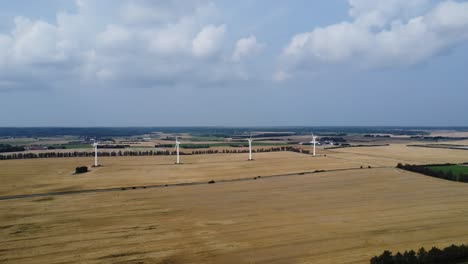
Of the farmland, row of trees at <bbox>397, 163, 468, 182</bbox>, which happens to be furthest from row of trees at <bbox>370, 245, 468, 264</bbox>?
row of trees at <bbox>397, 163, 468, 182</bbox>

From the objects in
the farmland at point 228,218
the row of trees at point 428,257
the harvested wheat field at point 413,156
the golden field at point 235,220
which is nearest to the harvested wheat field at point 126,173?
the farmland at point 228,218

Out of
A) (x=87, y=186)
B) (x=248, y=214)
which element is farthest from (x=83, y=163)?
(x=248, y=214)

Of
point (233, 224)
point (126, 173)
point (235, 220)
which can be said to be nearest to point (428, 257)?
point (233, 224)

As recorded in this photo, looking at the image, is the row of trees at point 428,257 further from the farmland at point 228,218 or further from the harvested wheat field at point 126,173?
the harvested wheat field at point 126,173

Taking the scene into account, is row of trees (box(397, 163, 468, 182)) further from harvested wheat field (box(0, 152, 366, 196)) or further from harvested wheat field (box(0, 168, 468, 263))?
harvested wheat field (box(0, 152, 366, 196))

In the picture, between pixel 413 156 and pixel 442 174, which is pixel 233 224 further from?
pixel 413 156
